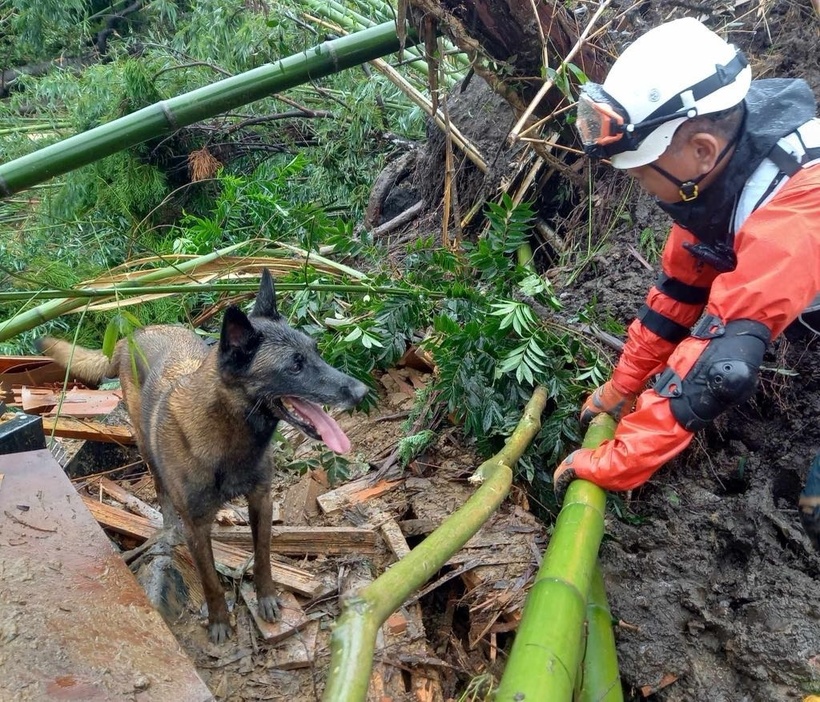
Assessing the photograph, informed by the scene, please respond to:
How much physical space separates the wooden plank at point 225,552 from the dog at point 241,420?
0.19m

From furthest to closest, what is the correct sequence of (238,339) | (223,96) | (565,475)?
1. (223,96)
2. (238,339)
3. (565,475)

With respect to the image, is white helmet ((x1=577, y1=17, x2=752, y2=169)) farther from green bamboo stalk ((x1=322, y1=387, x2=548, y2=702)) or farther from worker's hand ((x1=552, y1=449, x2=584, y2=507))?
green bamboo stalk ((x1=322, y1=387, x2=548, y2=702))

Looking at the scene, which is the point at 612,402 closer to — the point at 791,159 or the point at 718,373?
the point at 718,373

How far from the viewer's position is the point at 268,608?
133 inches

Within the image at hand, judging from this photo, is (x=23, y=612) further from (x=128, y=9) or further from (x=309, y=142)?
(x=128, y=9)

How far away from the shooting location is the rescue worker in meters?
2.49

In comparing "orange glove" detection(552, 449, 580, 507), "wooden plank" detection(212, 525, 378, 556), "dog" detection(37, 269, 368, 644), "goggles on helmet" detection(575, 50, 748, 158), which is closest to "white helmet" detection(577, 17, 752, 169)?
"goggles on helmet" detection(575, 50, 748, 158)

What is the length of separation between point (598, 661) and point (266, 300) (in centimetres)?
224

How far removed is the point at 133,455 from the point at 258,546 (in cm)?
213

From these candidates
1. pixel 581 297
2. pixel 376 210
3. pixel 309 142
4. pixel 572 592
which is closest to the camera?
pixel 572 592

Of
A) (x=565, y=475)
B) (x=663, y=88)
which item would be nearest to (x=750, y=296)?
(x=663, y=88)

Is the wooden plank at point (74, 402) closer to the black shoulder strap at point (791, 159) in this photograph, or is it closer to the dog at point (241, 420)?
the dog at point (241, 420)

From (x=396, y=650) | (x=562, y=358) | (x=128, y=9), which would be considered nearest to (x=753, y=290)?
(x=562, y=358)

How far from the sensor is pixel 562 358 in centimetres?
397
